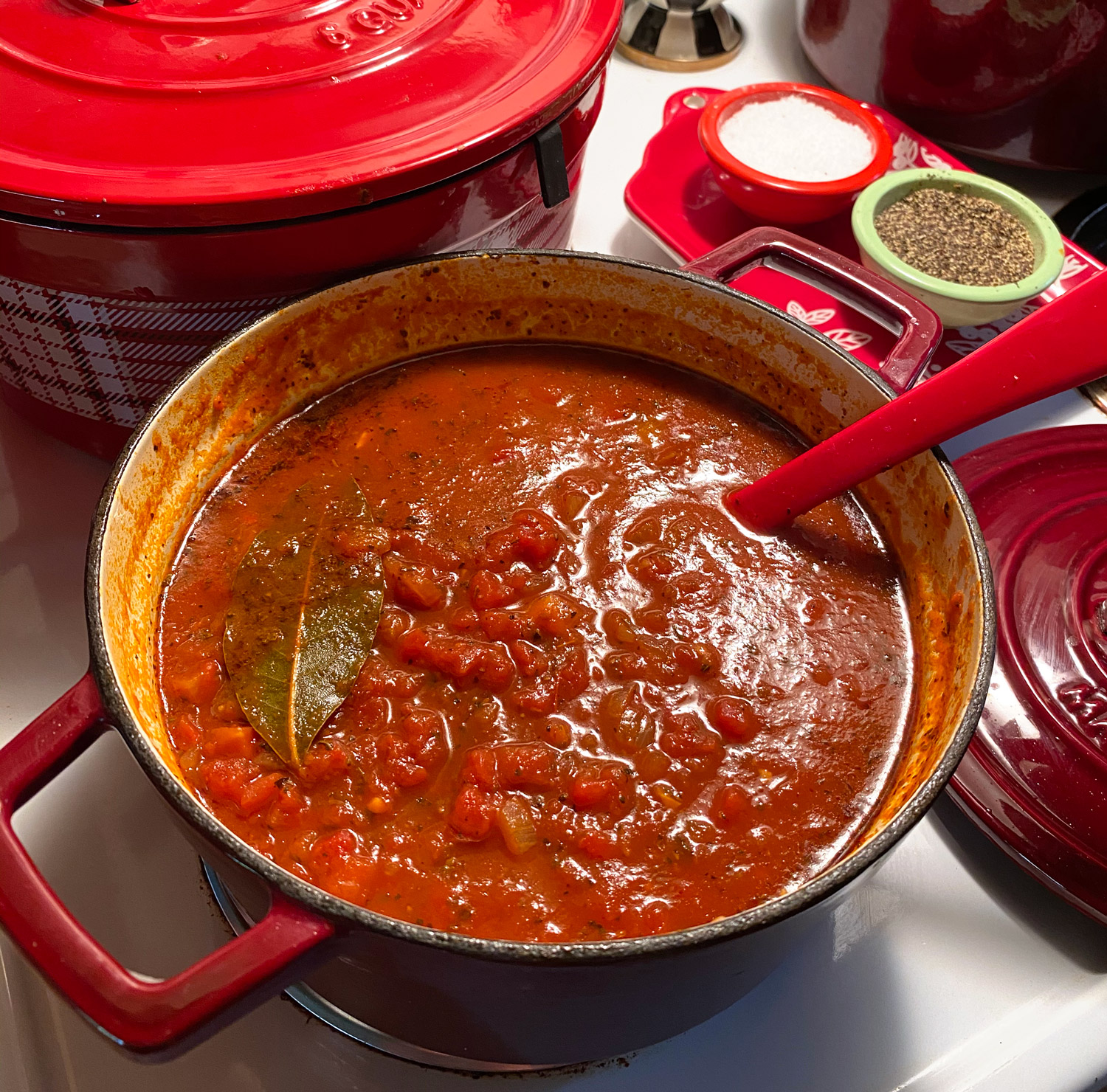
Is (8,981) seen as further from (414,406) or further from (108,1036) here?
(414,406)

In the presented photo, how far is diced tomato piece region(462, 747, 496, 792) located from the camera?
90 cm

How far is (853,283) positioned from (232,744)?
0.86 meters

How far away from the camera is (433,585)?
103 centimetres

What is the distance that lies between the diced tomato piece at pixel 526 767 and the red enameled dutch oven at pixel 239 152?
546 mm

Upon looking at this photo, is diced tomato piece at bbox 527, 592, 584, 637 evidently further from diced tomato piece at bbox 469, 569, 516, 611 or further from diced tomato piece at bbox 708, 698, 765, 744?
diced tomato piece at bbox 708, 698, 765, 744

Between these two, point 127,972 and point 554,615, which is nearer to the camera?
point 127,972

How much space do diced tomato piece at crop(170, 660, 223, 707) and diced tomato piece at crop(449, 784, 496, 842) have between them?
0.27 metres

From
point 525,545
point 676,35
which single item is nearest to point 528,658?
point 525,545

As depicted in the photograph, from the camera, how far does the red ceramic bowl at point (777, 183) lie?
5.14ft

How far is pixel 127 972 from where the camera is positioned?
0.68 m

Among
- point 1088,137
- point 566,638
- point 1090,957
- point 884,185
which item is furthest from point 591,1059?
point 1088,137

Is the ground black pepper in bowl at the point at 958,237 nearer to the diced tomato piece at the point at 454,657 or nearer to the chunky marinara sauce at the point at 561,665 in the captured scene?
the chunky marinara sauce at the point at 561,665

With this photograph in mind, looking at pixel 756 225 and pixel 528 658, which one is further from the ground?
pixel 756 225

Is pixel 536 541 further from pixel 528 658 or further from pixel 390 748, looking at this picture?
pixel 390 748
